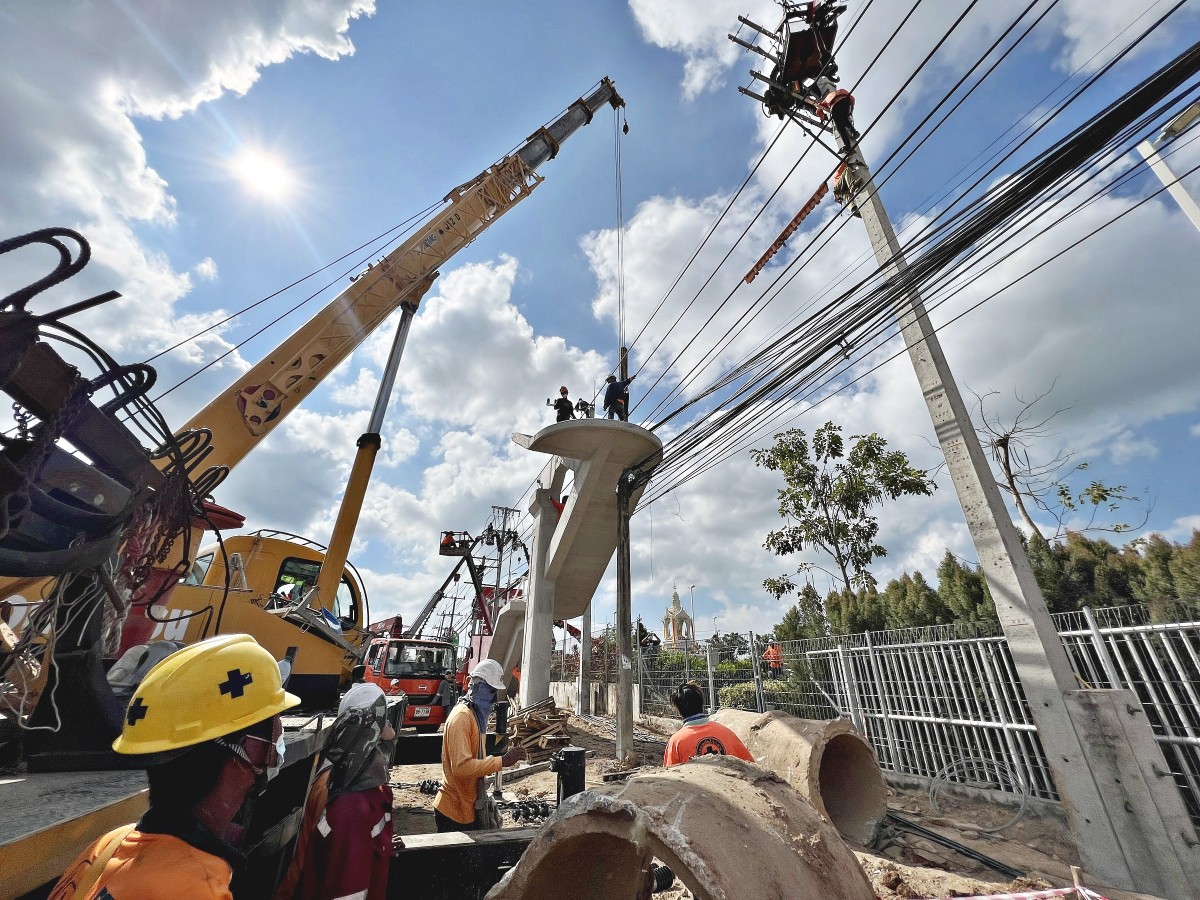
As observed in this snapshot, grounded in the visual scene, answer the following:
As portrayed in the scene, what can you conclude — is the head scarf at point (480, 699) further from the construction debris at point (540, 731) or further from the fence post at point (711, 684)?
the fence post at point (711, 684)

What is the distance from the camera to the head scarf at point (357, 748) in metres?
2.65

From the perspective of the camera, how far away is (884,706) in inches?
291

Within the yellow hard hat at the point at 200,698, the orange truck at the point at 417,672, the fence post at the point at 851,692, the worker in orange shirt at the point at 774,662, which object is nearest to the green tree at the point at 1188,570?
the fence post at the point at 851,692

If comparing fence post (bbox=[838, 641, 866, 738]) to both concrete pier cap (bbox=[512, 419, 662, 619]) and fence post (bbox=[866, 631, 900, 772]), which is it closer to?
fence post (bbox=[866, 631, 900, 772])

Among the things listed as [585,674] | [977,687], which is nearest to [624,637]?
[977,687]

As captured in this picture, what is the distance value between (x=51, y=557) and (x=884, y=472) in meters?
14.6

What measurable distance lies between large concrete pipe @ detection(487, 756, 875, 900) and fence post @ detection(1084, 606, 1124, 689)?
545 cm

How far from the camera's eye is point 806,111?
7.93 m

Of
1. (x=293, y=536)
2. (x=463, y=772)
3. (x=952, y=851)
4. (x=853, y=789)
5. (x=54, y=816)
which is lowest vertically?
(x=952, y=851)

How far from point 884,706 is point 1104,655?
289 cm

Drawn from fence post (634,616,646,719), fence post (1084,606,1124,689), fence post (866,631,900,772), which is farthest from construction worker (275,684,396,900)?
fence post (634,616,646,719)

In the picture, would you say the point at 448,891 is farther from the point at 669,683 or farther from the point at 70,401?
the point at 669,683

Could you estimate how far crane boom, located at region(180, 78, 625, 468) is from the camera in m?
6.64

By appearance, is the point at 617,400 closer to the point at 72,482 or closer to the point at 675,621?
the point at 72,482
